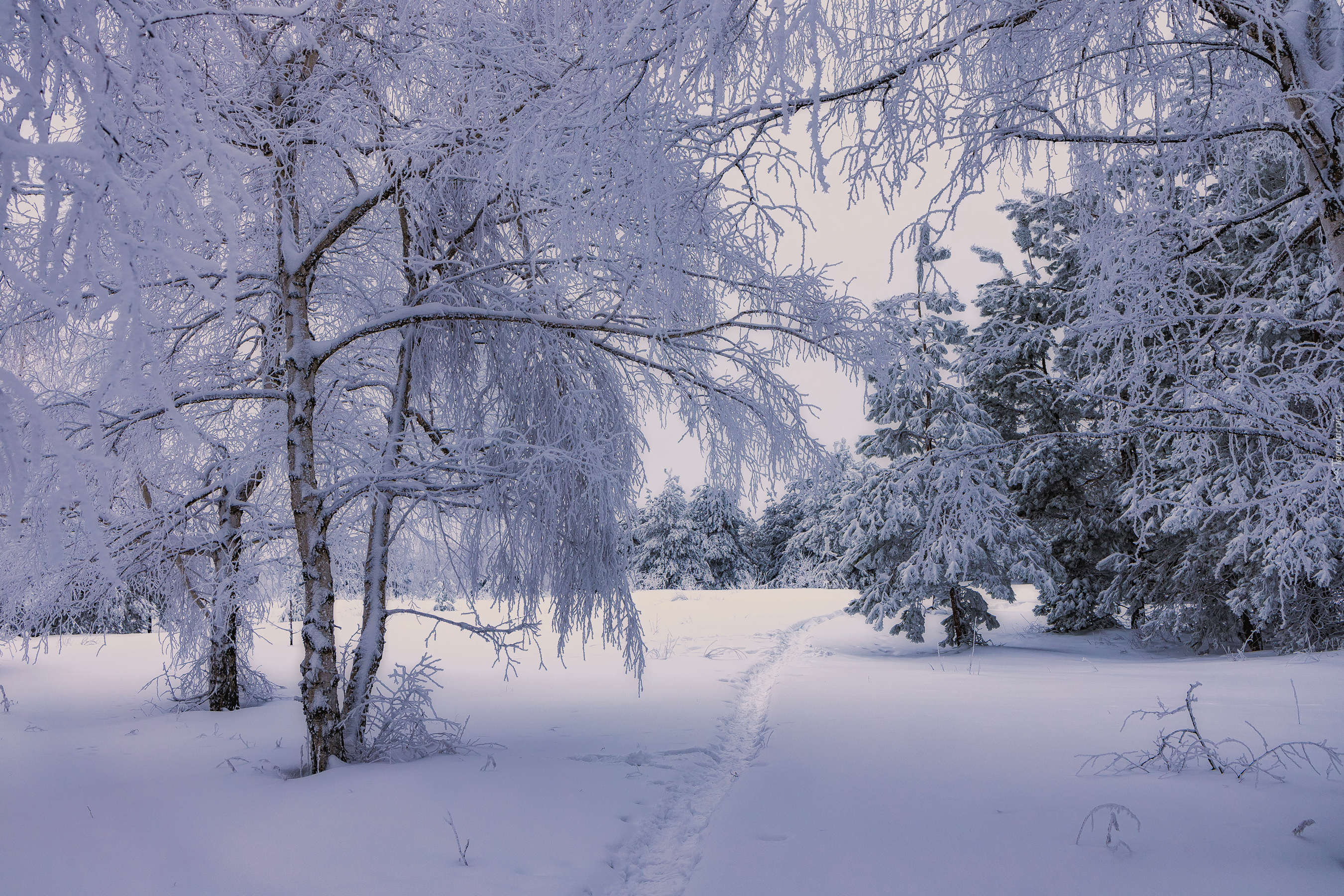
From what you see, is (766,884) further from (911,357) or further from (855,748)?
(911,357)

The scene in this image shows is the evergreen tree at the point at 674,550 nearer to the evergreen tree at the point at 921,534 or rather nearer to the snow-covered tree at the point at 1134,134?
the evergreen tree at the point at 921,534

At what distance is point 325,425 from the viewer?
6508mm

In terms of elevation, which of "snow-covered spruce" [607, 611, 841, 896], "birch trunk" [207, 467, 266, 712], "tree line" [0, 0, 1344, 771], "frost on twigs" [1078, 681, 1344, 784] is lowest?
"snow-covered spruce" [607, 611, 841, 896]

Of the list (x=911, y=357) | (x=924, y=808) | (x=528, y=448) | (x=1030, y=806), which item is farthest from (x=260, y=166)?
(x=1030, y=806)

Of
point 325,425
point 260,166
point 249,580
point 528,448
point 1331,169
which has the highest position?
point 260,166

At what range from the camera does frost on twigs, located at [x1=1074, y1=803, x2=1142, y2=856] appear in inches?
130

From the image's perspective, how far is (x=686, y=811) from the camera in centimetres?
454

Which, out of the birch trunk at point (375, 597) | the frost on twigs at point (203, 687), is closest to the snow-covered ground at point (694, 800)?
the frost on twigs at point (203, 687)

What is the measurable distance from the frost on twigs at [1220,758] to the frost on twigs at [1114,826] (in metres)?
0.67

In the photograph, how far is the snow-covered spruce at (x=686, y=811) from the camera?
11.6 ft

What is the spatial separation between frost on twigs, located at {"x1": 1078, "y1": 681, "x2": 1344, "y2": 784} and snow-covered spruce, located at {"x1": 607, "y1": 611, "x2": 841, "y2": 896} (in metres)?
2.30

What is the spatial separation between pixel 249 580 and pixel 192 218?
636 centimetres

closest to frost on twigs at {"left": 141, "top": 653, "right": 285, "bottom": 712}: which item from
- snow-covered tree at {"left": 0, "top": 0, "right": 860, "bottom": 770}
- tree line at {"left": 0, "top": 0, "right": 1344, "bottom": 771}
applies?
tree line at {"left": 0, "top": 0, "right": 1344, "bottom": 771}

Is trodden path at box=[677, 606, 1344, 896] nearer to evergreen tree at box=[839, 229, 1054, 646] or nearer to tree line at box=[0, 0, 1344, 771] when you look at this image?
tree line at box=[0, 0, 1344, 771]
